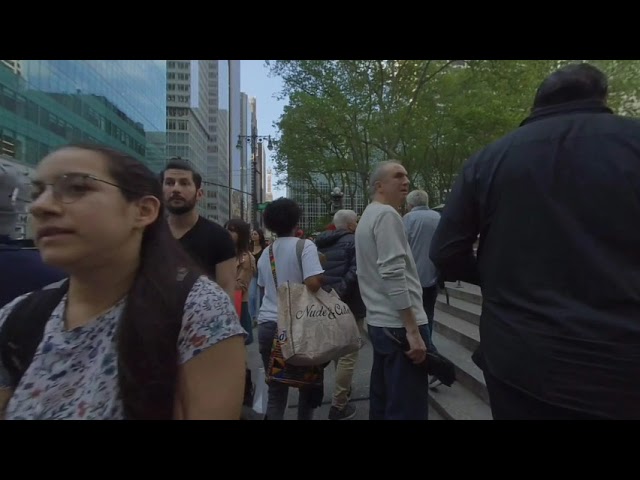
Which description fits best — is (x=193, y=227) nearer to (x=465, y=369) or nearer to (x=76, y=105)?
(x=465, y=369)

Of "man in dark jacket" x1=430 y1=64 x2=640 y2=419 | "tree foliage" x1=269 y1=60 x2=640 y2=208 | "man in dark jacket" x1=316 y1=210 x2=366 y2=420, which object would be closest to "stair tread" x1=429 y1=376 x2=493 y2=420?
"man in dark jacket" x1=316 y1=210 x2=366 y2=420

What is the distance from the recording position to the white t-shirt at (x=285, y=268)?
10.4ft

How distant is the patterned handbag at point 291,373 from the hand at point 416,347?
84 centimetres

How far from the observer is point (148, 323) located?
1120 millimetres

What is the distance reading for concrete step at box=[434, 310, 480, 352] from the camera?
5.42 metres

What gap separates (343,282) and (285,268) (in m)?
0.64

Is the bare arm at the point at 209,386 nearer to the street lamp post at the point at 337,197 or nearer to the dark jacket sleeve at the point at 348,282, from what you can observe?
the dark jacket sleeve at the point at 348,282

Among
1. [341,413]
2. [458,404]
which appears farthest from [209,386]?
[458,404]

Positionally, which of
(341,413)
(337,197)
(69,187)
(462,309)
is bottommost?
(341,413)

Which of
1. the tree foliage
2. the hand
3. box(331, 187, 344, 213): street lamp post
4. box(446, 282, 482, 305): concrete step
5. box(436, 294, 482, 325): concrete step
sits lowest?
box(436, 294, 482, 325): concrete step

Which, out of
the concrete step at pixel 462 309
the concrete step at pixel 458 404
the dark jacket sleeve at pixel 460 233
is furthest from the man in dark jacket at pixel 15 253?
the concrete step at pixel 462 309

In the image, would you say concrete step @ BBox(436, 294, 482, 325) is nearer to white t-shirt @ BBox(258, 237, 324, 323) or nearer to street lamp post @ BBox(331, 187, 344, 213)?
white t-shirt @ BBox(258, 237, 324, 323)

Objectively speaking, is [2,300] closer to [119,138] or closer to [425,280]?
[425,280]

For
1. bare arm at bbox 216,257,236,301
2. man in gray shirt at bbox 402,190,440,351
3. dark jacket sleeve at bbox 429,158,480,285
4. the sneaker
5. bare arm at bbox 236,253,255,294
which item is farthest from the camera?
bare arm at bbox 236,253,255,294
